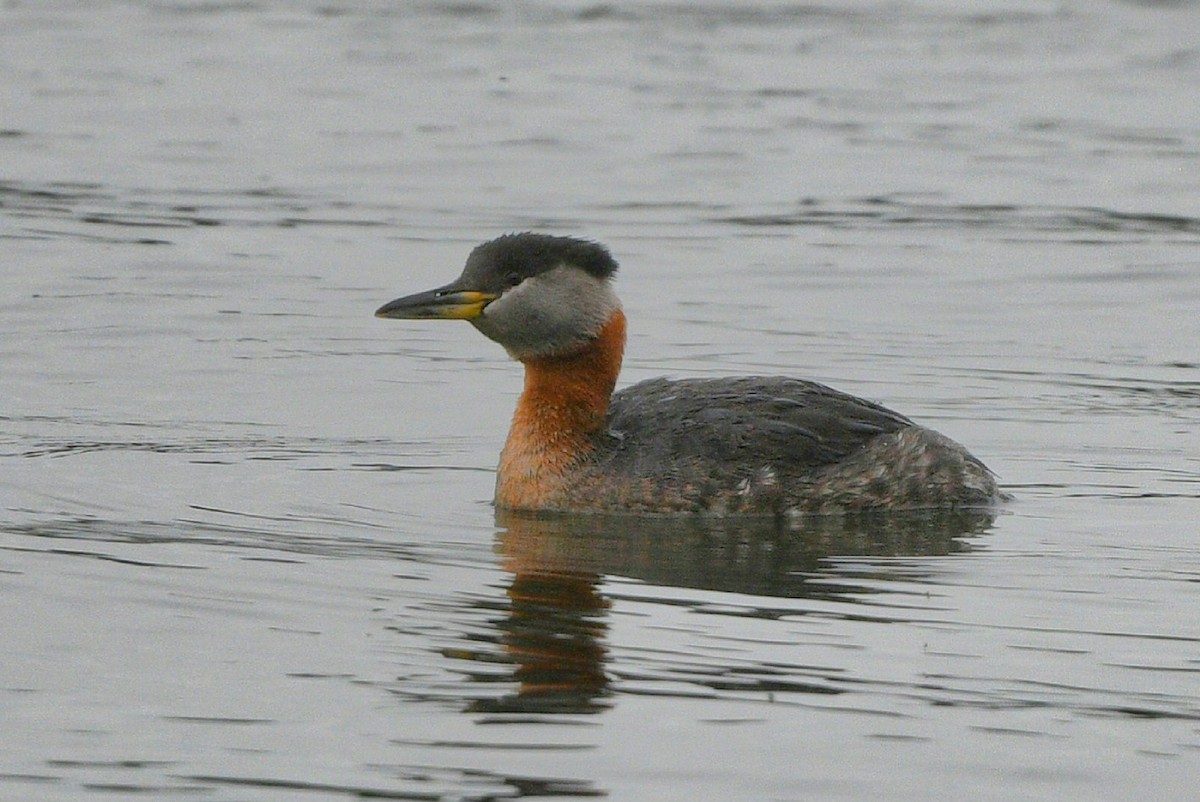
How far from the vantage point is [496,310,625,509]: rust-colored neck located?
10.5 meters

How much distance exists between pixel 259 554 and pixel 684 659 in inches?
87.9

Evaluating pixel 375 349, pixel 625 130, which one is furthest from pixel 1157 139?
pixel 375 349

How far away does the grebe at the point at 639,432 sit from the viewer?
10.4 meters

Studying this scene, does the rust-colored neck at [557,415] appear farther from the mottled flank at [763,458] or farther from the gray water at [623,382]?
the gray water at [623,382]

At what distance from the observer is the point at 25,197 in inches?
774

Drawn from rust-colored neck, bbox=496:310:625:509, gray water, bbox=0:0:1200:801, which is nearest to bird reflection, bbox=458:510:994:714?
gray water, bbox=0:0:1200:801

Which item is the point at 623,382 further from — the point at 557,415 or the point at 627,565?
the point at 627,565

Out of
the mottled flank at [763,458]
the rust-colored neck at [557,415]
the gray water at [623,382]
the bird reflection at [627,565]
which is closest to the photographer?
the gray water at [623,382]

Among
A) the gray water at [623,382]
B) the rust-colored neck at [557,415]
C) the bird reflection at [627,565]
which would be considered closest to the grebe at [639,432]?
the rust-colored neck at [557,415]

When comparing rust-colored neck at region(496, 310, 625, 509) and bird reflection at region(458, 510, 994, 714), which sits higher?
rust-colored neck at region(496, 310, 625, 509)

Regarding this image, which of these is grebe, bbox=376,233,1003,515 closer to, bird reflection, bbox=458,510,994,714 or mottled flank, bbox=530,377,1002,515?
mottled flank, bbox=530,377,1002,515

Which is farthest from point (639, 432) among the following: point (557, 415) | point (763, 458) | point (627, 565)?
point (627, 565)

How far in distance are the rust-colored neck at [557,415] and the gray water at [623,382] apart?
28cm

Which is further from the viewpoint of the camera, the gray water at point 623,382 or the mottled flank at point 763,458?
the mottled flank at point 763,458
